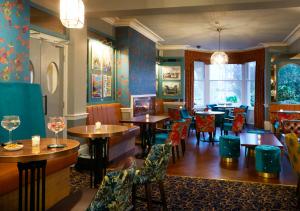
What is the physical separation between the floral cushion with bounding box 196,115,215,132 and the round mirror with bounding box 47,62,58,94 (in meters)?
3.77

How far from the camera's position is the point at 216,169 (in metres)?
5.22

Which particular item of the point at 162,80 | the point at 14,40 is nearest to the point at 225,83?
the point at 162,80

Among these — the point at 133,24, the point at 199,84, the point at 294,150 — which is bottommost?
the point at 294,150

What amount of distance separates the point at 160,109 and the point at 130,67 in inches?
136

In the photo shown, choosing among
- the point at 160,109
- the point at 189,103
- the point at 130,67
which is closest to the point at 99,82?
the point at 130,67

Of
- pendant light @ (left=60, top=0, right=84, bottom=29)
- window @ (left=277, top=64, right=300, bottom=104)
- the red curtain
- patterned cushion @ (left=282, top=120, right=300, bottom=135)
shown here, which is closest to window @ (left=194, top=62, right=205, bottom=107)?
the red curtain

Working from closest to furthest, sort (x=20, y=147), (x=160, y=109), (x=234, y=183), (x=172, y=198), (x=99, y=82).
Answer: (x=20, y=147) → (x=172, y=198) → (x=234, y=183) → (x=99, y=82) → (x=160, y=109)

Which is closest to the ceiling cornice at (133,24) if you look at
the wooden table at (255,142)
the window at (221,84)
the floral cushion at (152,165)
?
the wooden table at (255,142)

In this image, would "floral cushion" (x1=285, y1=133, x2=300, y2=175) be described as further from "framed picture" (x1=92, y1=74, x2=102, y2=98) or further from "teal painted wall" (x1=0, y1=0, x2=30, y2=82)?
"framed picture" (x1=92, y1=74, x2=102, y2=98)

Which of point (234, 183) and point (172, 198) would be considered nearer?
point (172, 198)

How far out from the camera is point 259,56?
36.7 feet

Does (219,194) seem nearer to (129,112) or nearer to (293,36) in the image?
(129,112)

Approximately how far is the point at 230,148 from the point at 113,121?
9.24 feet

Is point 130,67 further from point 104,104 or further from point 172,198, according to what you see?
point 172,198
